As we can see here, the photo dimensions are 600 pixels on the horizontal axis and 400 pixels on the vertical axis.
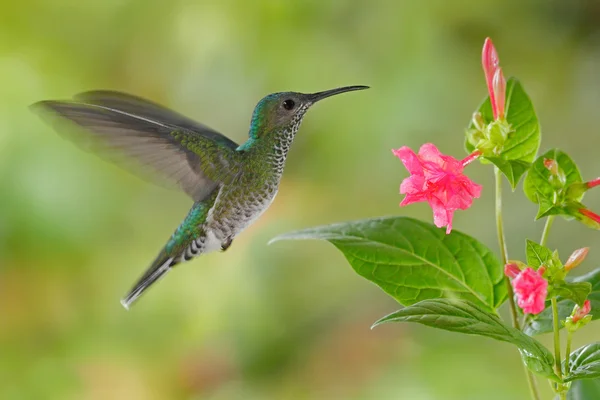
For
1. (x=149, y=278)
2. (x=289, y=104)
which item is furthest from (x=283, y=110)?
(x=149, y=278)

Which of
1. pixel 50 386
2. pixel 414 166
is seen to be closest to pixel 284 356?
pixel 50 386

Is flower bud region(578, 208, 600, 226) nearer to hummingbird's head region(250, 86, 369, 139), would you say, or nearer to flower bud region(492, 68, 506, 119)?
flower bud region(492, 68, 506, 119)

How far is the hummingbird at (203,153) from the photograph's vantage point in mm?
722

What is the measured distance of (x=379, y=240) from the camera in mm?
761

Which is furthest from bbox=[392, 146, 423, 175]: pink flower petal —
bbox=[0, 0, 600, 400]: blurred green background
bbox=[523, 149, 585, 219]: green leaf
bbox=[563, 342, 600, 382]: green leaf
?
bbox=[0, 0, 600, 400]: blurred green background

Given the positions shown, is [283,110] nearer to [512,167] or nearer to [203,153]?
[203,153]

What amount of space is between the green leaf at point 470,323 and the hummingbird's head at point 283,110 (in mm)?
252

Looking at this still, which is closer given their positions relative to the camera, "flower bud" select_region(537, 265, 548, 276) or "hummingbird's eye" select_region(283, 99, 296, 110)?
"flower bud" select_region(537, 265, 548, 276)

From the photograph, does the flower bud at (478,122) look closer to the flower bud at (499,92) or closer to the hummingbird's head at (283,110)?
the flower bud at (499,92)

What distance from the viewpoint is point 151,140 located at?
0.76 meters

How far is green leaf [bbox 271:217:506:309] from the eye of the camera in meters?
0.74

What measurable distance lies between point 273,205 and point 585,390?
3.82 ft

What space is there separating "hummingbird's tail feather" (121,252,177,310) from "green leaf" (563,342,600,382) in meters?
0.43

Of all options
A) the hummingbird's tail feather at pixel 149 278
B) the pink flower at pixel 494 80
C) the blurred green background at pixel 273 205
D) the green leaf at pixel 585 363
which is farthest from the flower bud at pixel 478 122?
the blurred green background at pixel 273 205
